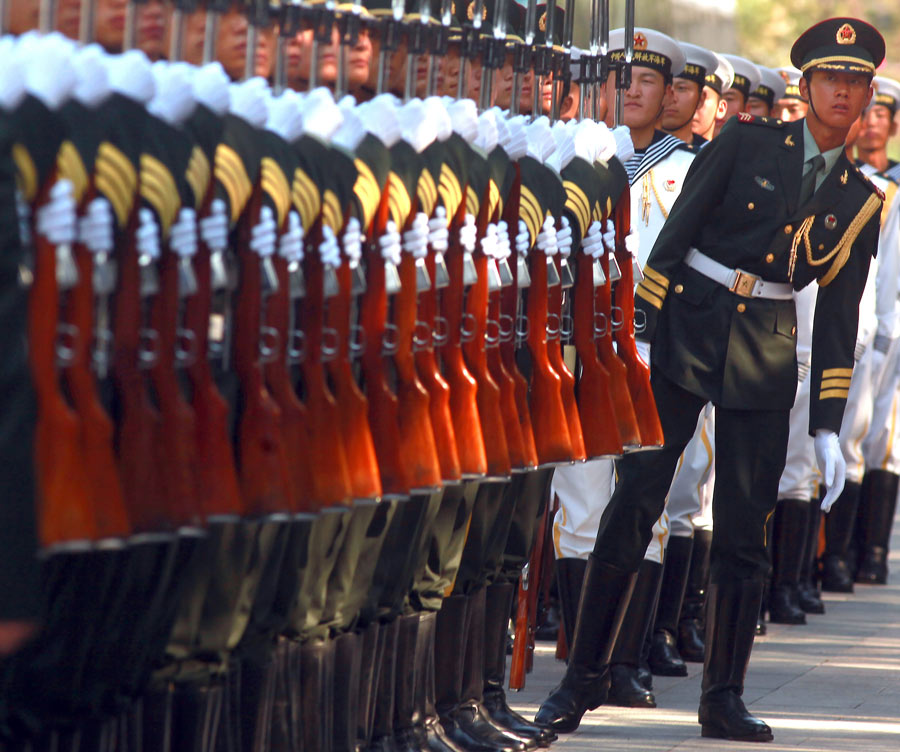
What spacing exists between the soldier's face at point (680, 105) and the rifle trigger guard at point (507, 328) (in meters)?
2.84

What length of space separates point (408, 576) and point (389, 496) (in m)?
0.54

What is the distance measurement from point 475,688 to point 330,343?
60.4 inches

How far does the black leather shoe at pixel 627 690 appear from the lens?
600cm

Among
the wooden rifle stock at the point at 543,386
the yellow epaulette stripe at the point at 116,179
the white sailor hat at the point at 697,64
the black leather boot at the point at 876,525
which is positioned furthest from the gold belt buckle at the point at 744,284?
the black leather boot at the point at 876,525

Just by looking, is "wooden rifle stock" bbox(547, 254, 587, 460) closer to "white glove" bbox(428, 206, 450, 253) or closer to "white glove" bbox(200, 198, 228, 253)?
"white glove" bbox(428, 206, 450, 253)

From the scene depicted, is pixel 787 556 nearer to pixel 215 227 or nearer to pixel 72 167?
pixel 215 227

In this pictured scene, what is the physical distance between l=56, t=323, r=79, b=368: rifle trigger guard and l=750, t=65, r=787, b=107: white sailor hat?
6452 millimetres

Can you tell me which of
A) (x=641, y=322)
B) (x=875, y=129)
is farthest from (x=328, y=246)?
(x=875, y=129)

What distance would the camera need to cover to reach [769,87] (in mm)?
9188

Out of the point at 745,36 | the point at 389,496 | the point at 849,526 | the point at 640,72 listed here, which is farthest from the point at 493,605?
the point at 745,36

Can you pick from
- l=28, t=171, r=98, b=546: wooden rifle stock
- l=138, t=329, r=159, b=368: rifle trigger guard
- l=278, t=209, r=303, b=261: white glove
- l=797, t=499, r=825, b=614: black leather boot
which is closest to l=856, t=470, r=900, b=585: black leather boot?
l=797, t=499, r=825, b=614: black leather boot

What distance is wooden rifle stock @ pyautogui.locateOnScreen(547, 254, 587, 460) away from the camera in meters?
4.88

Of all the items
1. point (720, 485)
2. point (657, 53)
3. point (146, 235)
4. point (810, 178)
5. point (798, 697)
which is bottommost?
point (798, 697)

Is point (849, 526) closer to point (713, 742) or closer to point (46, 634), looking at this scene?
point (713, 742)
